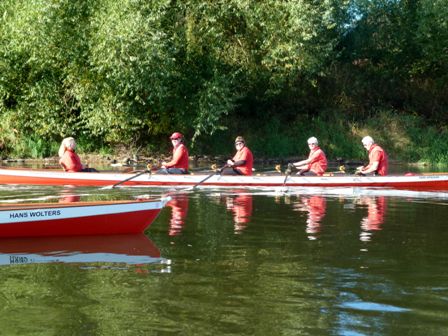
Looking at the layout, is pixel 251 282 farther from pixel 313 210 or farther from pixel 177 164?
pixel 177 164

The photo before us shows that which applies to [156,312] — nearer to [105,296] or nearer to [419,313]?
[105,296]

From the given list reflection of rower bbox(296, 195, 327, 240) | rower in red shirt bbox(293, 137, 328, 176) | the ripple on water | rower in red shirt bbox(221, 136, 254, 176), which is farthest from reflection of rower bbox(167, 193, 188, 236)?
the ripple on water

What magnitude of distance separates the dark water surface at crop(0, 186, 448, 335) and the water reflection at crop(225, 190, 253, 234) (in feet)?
0.30

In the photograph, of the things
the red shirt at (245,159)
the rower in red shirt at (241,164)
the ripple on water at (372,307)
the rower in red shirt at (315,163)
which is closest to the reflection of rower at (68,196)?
the rower in red shirt at (241,164)

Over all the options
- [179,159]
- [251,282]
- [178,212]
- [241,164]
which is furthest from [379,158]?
[251,282]

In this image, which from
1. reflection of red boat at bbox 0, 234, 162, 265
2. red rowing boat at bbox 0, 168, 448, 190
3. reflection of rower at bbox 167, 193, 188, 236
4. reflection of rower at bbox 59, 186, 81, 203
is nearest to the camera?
reflection of red boat at bbox 0, 234, 162, 265

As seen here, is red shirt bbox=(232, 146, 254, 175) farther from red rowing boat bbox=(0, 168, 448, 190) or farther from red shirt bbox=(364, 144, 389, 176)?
red shirt bbox=(364, 144, 389, 176)

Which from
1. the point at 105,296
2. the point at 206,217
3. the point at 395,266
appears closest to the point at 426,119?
the point at 206,217

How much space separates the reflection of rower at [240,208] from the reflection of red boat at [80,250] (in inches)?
86.9

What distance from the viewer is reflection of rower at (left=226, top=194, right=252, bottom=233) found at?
1557cm

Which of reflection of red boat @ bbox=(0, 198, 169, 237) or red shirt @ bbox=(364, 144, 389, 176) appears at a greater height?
red shirt @ bbox=(364, 144, 389, 176)

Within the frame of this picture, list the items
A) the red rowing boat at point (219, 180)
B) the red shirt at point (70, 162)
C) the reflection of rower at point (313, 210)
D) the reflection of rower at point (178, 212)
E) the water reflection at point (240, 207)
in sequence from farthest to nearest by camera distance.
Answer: the red shirt at point (70, 162)
the red rowing boat at point (219, 180)
the water reflection at point (240, 207)
the reflection of rower at point (178, 212)
the reflection of rower at point (313, 210)

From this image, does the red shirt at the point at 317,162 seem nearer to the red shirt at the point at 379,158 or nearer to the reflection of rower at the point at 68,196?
the red shirt at the point at 379,158

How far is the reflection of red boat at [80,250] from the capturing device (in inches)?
466
